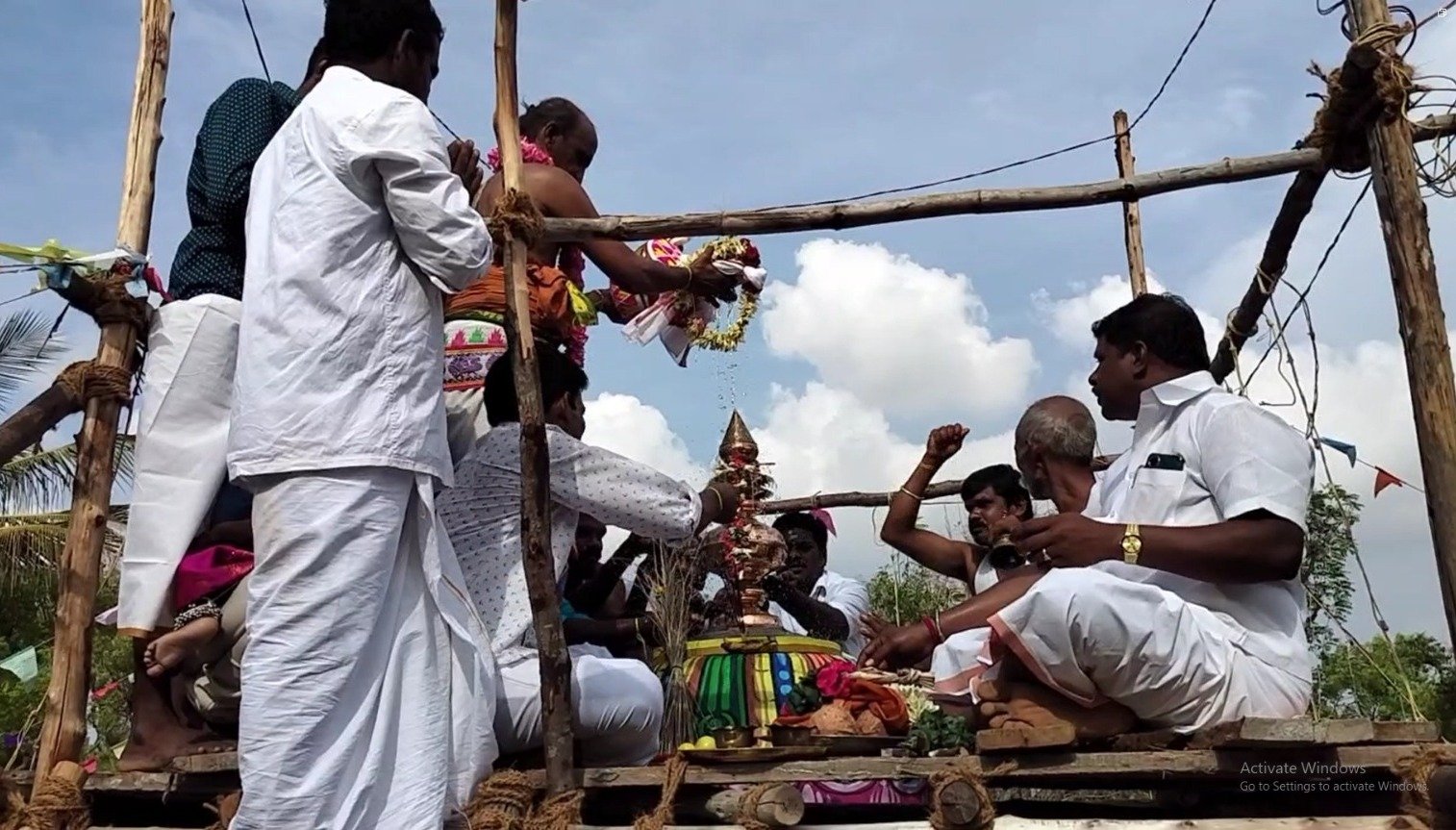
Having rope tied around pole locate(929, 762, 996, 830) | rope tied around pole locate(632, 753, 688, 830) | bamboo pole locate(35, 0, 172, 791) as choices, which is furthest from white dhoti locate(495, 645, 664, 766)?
bamboo pole locate(35, 0, 172, 791)

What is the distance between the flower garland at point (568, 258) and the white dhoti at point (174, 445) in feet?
3.50

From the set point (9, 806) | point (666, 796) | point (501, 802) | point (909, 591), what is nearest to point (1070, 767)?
point (666, 796)

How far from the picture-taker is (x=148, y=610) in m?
3.13

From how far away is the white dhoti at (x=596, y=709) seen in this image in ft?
10.5

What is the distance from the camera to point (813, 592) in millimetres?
6012

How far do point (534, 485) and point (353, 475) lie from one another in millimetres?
473

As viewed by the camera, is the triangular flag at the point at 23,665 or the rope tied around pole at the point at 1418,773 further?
the triangular flag at the point at 23,665

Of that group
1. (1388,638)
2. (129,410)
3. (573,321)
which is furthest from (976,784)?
(129,410)

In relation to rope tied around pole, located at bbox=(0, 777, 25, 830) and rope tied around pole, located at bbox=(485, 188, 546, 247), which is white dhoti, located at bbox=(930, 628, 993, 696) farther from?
rope tied around pole, located at bbox=(0, 777, 25, 830)

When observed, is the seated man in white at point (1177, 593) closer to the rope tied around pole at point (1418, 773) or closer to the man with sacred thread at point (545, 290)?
the rope tied around pole at point (1418, 773)

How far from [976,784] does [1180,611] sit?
0.60 m

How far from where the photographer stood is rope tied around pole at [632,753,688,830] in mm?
2807

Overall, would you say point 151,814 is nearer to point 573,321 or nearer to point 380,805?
point 380,805

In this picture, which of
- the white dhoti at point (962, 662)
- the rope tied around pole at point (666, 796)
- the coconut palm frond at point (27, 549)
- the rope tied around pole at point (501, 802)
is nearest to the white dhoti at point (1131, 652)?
the white dhoti at point (962, 662)
